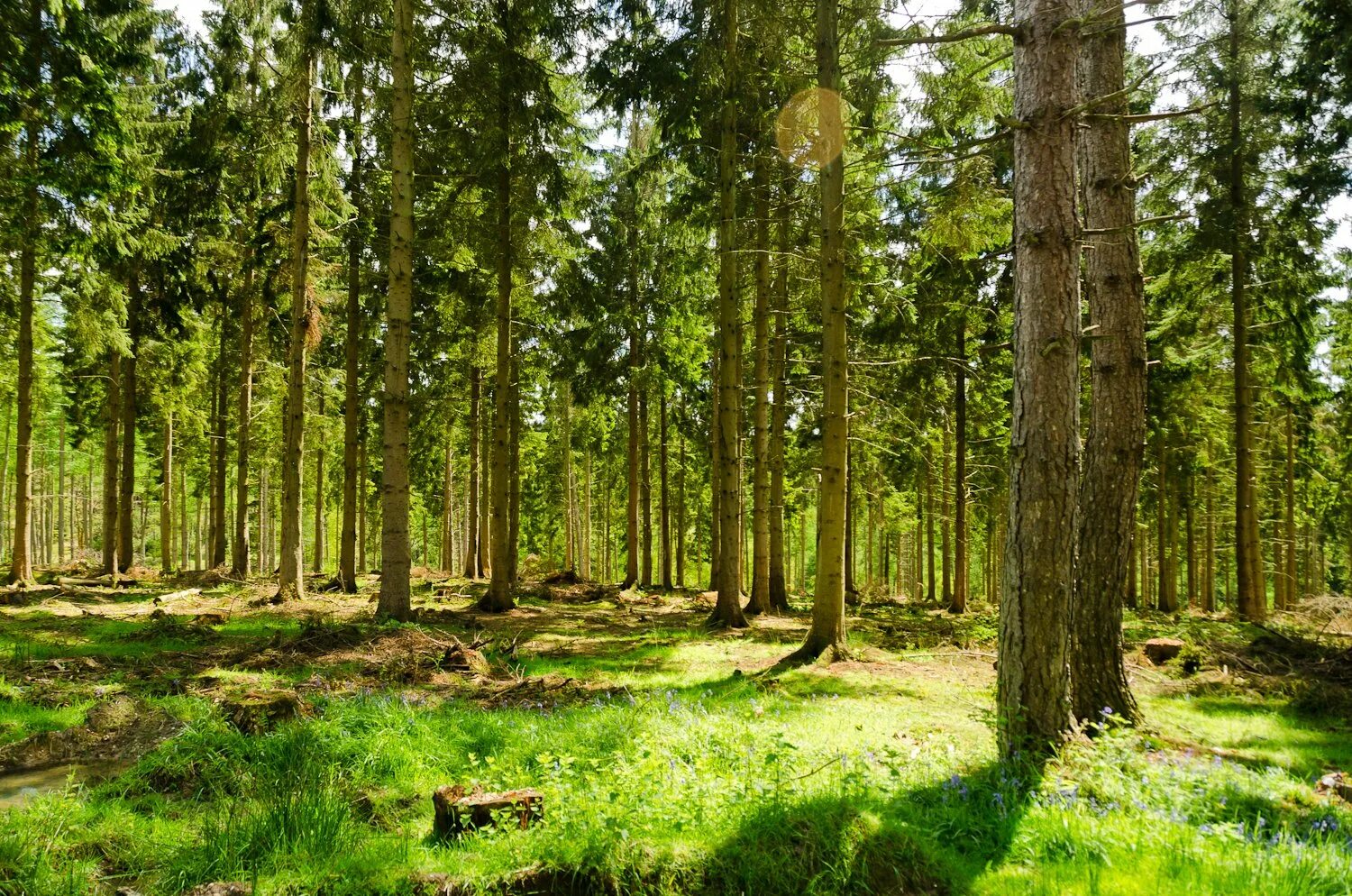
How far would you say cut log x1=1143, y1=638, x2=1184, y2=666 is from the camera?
978cm

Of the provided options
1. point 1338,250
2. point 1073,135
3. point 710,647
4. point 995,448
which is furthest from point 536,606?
point 1338,250

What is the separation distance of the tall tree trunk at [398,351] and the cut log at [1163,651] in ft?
37.8

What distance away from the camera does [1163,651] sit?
9.86m

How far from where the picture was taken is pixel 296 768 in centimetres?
447

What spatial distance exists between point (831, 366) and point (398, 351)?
22.4 ft

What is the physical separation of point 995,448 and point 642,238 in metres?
13.3

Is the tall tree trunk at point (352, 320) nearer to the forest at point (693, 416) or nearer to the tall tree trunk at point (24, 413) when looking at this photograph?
the forest at point (693, 416)

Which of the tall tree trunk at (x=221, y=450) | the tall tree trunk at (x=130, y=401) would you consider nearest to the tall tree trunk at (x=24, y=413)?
the tall tree trunk at (x=130, y=401)

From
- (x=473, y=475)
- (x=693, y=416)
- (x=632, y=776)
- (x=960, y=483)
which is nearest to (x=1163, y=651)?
(x=960, y=483)

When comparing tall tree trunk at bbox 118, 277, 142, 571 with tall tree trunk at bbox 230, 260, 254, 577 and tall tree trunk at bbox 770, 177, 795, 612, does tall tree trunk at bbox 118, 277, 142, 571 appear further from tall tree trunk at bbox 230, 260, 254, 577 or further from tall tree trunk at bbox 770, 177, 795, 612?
tall tree trunk at bbox 770, 177, 795, 612

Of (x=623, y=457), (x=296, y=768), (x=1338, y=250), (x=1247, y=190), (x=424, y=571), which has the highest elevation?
(x=1247, y=190)

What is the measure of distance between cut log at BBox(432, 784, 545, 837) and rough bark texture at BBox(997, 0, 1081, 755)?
3.23 m

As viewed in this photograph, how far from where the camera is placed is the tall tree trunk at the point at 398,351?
10641 millimetres

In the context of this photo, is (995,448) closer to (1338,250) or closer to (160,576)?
(1338,250)
